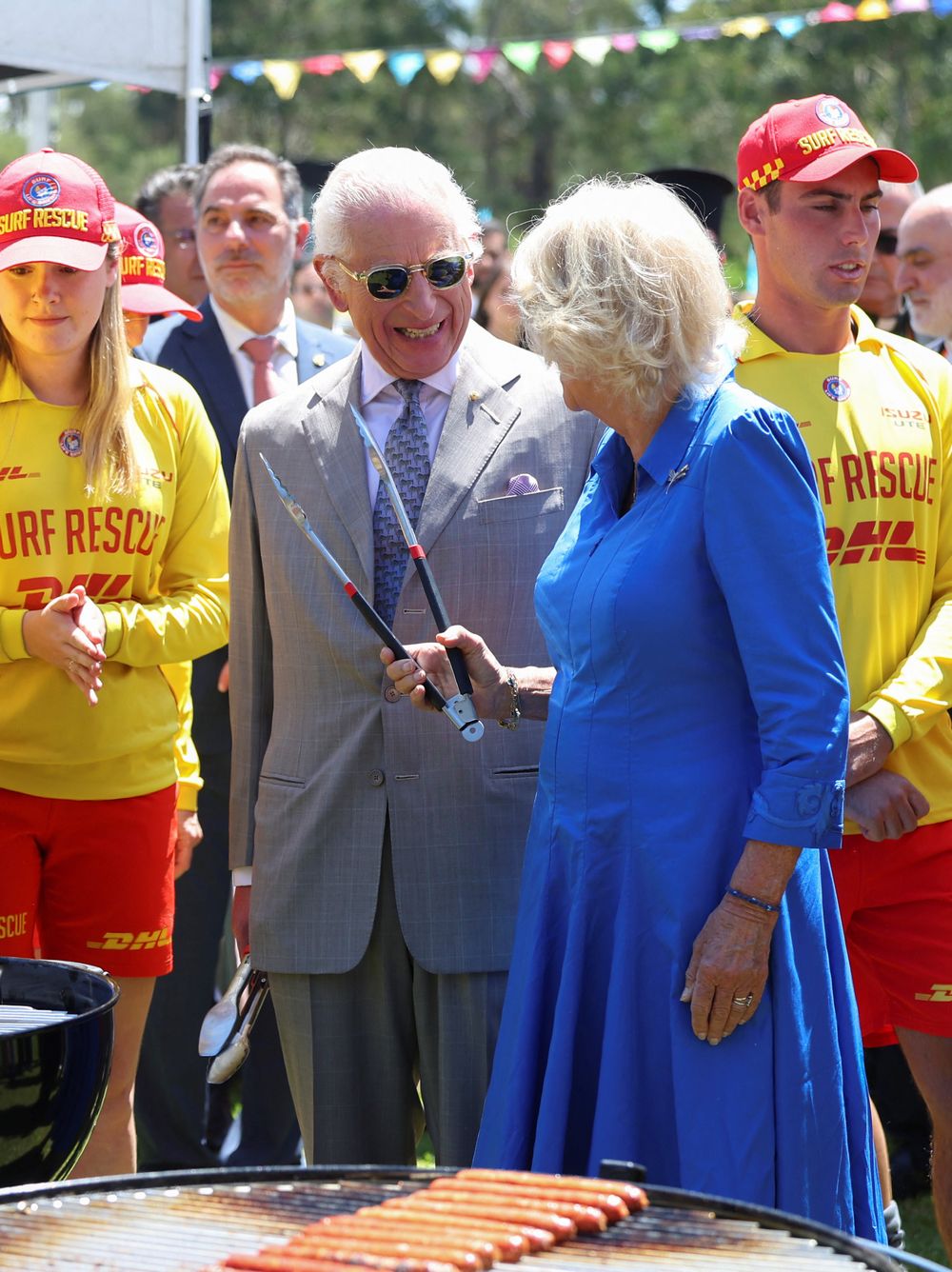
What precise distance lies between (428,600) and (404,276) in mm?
604

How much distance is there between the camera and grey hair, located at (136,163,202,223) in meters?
5.91

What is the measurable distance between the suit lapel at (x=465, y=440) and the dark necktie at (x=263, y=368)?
5.47 feet

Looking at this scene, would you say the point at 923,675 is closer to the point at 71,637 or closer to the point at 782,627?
the point at 782,627

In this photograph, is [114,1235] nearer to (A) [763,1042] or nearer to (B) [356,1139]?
(A) [763,1042]

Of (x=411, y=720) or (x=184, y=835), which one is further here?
(x=184, y=835)

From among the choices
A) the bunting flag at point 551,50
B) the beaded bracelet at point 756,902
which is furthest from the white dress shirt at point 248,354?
the bunting flag at point 551,50

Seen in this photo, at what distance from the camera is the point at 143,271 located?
477 centimetres

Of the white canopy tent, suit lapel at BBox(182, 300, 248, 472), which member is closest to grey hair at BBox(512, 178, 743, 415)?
suit lapel at BBox(182, 300, 248, 472)

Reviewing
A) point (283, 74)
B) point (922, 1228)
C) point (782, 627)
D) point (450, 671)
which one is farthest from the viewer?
point (283, 74)

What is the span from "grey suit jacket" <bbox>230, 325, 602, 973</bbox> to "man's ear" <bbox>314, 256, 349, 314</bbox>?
0.64 feet

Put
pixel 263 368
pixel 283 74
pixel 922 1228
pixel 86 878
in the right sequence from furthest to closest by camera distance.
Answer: pixel 283 74 → pixel 263 368 → pixel 922 1228 → pixel 86 878

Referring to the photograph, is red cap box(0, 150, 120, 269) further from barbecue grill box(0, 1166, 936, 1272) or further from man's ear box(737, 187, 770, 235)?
barbecue grill box(0, 1166, 936, 1272)

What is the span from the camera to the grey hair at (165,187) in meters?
5.91

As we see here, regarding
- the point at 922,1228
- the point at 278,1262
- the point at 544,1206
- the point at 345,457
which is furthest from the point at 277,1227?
the point at 922,1228
